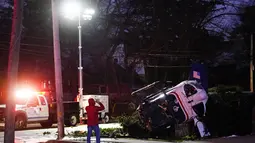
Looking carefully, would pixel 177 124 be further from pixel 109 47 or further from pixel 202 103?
pixel 109 47

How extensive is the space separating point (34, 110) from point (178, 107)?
12.3 meters

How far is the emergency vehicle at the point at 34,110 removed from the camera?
998 inches

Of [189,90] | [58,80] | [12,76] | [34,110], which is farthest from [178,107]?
[34,110]

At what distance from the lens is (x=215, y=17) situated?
48.0m

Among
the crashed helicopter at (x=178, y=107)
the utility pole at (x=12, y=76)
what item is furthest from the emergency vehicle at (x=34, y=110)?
the crashed helicopter at (x=178, y=107)

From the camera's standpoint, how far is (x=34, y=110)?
26.0 m

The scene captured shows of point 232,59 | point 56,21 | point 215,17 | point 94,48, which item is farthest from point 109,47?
point 56,21

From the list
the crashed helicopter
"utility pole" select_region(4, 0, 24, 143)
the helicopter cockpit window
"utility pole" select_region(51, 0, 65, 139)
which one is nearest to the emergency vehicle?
"utility pole" select_region(51, 0, 65, 139)

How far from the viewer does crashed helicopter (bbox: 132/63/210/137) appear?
1628 cm

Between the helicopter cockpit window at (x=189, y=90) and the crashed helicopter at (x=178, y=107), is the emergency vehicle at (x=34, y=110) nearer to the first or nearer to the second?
the crashed helicopter at (x=178, y=107)

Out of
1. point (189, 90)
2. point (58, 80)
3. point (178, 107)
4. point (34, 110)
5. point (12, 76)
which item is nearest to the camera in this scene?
point (12, 76)

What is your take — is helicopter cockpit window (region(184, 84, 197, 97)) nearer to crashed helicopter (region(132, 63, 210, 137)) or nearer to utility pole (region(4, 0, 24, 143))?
crashed helicopter (region(132, 63, 210, 137))

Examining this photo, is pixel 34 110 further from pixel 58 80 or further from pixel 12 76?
pixel 12 76

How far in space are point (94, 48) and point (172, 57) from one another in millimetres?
9573
